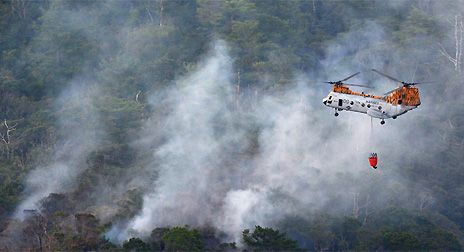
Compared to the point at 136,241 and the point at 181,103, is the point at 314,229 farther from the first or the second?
the point at 181,103

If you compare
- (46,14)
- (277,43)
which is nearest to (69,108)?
(46,14)

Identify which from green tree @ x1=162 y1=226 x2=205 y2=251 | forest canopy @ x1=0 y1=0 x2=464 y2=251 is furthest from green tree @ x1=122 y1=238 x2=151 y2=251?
green tree @ x1=162 y1=226 x2=205 y2=251

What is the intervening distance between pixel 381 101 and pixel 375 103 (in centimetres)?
46

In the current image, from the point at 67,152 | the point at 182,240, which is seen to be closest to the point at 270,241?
the point at 182,240

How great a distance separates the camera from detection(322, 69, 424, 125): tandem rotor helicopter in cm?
6438

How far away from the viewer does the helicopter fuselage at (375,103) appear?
64562mm

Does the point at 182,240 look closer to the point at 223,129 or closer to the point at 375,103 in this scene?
the point at 375,103

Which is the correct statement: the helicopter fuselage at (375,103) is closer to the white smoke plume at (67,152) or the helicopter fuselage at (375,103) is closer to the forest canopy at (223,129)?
the forest canopy at (223,129)

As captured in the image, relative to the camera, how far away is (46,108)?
10156 centimetres

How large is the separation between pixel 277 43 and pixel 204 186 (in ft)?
99.8

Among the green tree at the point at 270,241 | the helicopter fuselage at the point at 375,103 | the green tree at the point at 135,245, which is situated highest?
the helicopter fuselage at the point at 375,103

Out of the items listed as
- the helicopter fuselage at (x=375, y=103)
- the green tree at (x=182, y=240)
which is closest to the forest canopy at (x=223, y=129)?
the green tree at (x=182, y=240)

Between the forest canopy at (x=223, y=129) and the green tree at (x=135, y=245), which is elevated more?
the forest canopy at (x=223, y=129)

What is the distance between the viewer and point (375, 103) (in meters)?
66.2
